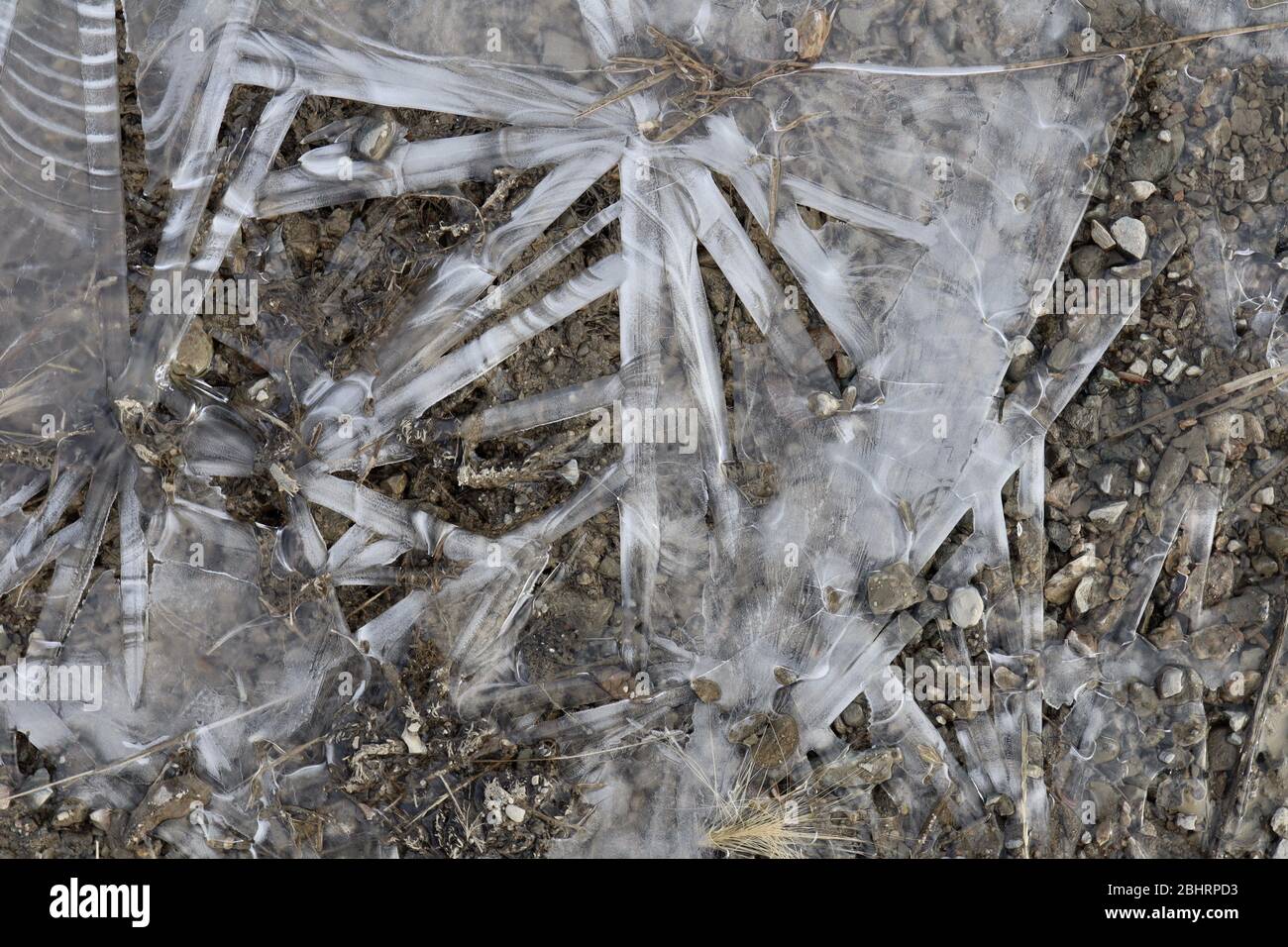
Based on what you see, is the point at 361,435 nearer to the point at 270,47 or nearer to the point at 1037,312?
the point at 270,47

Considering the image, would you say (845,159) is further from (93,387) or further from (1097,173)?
(93,387)

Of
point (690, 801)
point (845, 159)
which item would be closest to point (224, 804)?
point (690, 801)

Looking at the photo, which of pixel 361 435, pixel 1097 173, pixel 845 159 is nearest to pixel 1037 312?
pixel 1097 173

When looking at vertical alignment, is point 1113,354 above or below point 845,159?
below
